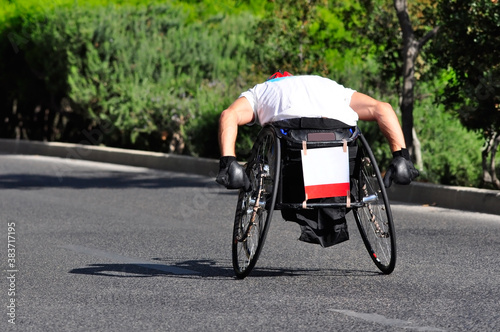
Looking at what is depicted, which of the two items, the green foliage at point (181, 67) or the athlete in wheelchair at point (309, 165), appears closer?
the athlete in wheelchair at point (309, 165)

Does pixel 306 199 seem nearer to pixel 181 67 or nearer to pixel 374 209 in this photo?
pixel 374 209

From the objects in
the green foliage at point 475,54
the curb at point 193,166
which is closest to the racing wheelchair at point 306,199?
the curb at point 193,166

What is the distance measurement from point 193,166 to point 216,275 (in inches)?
388

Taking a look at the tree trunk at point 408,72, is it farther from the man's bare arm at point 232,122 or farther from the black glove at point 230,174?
the black glove at point 230,174

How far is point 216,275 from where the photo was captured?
723 centimetres

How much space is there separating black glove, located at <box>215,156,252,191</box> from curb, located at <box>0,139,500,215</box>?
536 cm

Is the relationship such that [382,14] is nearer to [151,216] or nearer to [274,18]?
[274,18]

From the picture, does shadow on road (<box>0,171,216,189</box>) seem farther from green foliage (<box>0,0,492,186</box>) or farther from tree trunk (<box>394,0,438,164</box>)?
tree trunk (<box>394,0,438,164</box>)

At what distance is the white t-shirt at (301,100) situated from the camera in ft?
22.3

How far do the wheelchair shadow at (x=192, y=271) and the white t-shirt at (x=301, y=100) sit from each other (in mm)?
1076

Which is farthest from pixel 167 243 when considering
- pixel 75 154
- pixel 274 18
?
pixel 75 154

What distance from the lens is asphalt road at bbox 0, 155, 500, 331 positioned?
5.73 meters

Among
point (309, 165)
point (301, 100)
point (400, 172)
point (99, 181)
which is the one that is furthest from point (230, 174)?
point (99, 181)

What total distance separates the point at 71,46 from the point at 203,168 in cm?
678
